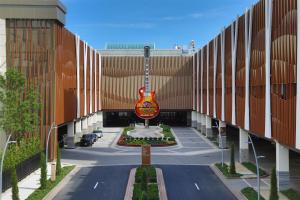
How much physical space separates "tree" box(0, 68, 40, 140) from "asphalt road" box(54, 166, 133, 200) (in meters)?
7.99

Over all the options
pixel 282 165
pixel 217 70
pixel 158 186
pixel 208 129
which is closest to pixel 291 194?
pixel 282 165

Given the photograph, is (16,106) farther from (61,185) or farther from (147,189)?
(147,189)

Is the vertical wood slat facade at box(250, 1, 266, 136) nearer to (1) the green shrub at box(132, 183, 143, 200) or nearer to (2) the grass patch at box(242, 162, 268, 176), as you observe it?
(2) the grass patch at box(242, 162, 268, 176)

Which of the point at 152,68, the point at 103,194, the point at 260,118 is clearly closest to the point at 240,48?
the point at 260,118

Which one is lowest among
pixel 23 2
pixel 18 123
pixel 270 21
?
pixel 18 123

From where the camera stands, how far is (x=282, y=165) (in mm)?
41250

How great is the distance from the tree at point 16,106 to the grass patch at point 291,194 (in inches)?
1136

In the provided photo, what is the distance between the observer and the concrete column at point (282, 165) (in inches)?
1614

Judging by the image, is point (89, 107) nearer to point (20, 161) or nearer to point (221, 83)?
point (221, 83)

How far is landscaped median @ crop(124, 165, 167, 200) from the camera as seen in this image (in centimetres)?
3997

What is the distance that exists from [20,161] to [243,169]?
2294cm

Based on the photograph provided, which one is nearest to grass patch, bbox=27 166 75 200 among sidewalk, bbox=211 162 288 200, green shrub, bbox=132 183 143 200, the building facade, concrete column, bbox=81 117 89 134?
the building facade

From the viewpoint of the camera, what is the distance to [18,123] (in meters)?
55.4

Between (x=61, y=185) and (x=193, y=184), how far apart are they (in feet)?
40.1
